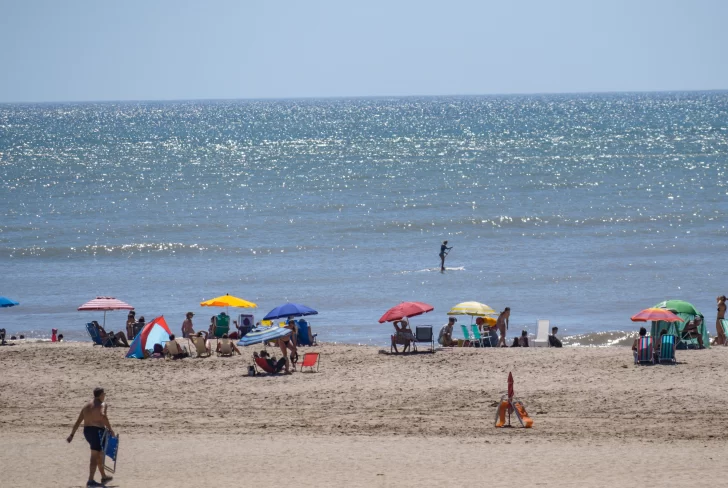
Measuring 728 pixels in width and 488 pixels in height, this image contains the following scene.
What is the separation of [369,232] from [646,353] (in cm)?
2045

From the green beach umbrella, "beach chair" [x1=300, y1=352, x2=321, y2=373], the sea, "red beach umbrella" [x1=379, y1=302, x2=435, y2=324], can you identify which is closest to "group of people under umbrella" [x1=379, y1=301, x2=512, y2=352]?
"red beach umbrella" [x1=379, y1=302, x2=435, y2=324]

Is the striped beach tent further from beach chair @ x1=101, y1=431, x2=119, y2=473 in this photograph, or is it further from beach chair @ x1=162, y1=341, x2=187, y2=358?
beach chair @ x1=101, y1=431, x2=119, y2=473

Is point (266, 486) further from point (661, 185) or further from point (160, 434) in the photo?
point (661, 185)

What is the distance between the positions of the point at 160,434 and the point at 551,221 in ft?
86.1

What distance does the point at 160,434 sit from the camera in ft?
41.9

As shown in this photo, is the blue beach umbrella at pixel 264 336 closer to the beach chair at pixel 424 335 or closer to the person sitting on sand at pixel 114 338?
the beach chair at pixel 424 335

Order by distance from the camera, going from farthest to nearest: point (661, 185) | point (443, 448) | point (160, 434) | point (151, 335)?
point (661, 185), point (151, 335), point (160, 434), point (443, 448)

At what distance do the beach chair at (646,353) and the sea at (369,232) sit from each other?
13.5ft

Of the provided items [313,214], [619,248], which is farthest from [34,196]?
[619,248]

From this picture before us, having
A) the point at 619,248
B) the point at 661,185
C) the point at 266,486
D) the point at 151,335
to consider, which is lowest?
the point at 266,486

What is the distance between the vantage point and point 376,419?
13359mm

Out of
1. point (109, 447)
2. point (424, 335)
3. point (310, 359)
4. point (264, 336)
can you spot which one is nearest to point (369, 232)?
point (424, 335)

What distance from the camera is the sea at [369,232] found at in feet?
79.9

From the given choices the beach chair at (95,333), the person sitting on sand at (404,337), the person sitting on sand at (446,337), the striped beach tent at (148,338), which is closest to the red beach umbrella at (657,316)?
the person sitting on sand at (446,337)
